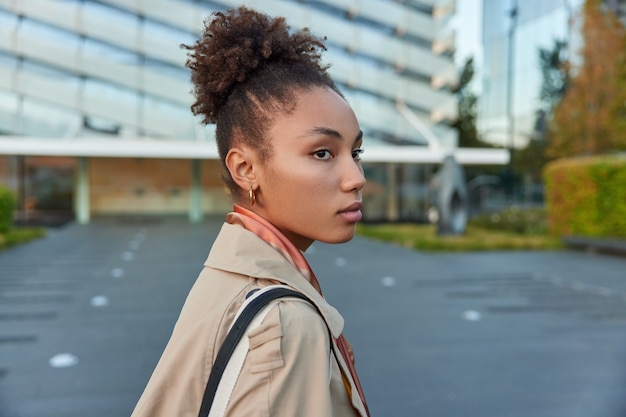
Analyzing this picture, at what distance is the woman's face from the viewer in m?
1.07

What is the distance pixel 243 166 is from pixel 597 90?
19.9 meters

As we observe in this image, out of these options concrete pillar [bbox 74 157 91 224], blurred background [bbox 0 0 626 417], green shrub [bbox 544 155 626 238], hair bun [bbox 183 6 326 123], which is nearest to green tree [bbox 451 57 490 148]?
blurred background [bbox 0 0 626 417]

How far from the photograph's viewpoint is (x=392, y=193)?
26391 mm

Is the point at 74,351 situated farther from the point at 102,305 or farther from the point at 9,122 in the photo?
the point at 9,122


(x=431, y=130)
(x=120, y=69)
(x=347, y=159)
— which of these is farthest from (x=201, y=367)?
(x=431, y=130)

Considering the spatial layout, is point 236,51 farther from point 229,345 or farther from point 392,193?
point 392,193

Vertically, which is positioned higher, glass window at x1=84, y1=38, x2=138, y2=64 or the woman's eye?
glass window at x1=84, y1=38, x2=138, y2=64

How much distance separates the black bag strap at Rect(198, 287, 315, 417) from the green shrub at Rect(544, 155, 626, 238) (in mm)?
13311

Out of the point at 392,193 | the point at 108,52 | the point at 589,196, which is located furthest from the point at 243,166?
the point at 392,193

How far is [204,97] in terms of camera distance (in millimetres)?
1229

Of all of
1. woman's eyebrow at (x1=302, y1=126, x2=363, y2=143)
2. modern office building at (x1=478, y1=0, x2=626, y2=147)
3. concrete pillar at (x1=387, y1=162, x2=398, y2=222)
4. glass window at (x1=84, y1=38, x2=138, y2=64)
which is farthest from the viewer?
modern office building at (x1=478, y1=0, x2=626, y2=147)

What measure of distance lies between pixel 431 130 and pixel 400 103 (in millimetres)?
1952

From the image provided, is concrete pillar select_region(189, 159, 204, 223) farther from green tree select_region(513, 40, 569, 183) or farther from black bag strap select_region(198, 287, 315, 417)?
black bag strap select_region(198, 287, 315, 417)

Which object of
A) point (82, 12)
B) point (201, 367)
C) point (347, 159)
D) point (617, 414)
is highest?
point (82, 12)
